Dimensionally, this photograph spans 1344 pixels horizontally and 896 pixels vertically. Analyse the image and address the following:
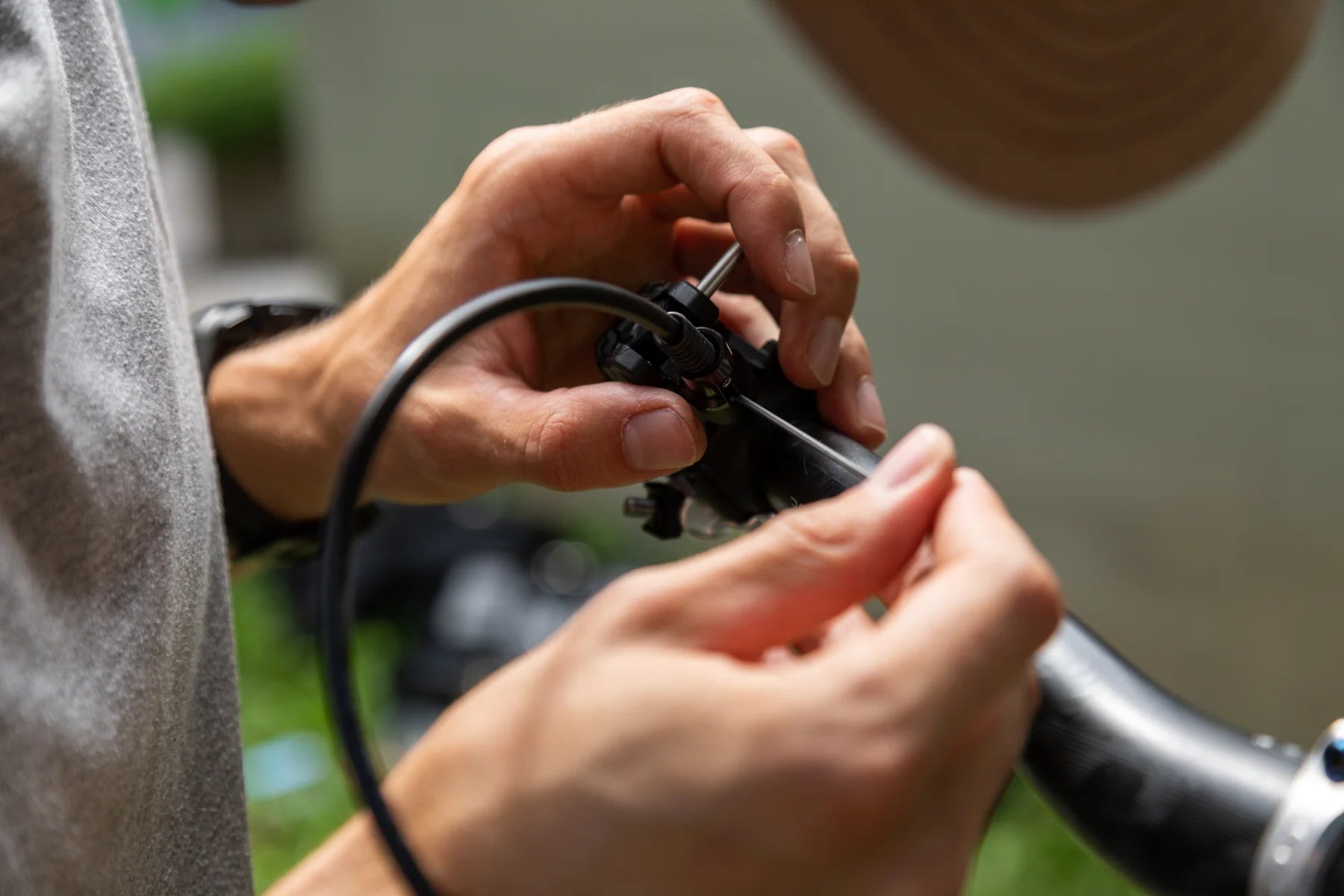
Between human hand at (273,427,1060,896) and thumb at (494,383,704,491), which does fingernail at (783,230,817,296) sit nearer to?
thumb at (494,383,704,491)

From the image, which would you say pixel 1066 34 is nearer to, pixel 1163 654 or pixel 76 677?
pixel 76 677

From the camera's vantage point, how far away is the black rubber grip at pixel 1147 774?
31 centimetres

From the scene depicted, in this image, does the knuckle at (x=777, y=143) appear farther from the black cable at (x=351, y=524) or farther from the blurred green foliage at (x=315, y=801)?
the blurred green foliage at (x=315, y=801)

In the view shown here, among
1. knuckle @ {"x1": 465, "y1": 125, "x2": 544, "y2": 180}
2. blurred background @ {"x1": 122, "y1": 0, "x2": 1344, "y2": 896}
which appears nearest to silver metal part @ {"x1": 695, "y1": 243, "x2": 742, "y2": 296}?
knuckle @ {"x1": 465, "y1": 125, "x2": 544, "y2": 180}

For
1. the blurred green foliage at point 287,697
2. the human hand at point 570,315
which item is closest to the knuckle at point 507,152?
the human hand at point 570,315

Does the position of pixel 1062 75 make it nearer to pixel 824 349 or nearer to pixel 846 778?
pixel 824 349

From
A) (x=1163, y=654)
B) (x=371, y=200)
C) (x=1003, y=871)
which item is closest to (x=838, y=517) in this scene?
(x=1003, y=871)

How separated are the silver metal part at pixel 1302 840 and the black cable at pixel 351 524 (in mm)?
219

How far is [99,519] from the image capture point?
406 mm

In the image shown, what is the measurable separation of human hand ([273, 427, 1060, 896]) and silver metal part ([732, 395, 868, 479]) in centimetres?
12

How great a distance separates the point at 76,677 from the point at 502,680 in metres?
0.16

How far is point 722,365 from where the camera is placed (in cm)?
48

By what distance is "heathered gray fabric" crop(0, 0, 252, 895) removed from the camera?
366 millimetres

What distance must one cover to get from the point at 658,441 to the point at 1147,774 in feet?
0.79
